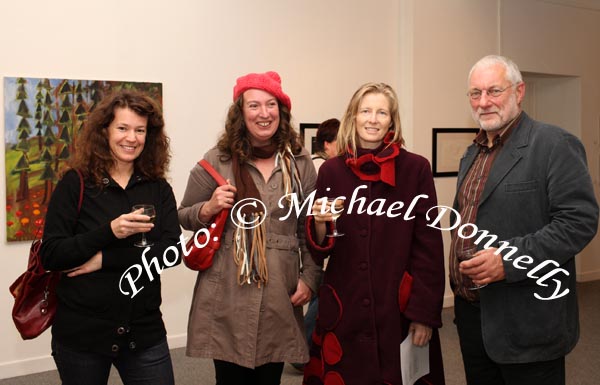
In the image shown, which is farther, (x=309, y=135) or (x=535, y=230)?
(x=309, y=135)

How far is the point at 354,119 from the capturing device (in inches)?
95.0

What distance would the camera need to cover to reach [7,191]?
4.13 m

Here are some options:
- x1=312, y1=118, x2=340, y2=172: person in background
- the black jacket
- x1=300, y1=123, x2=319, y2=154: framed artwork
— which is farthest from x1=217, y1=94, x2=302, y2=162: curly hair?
x1=300, y1=123, x2=319, y2=154: framed artwork

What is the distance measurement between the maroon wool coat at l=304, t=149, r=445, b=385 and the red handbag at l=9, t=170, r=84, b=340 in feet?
3.31

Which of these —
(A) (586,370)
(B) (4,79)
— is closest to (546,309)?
(A) (586,370)

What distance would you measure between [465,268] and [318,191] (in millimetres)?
698

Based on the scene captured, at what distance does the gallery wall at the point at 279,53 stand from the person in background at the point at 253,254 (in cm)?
236

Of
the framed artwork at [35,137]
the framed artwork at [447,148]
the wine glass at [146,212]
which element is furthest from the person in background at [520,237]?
the framed artwork at [447,148]

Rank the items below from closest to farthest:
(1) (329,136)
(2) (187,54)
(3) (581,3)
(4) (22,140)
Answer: (4) (22,140), (1) (329,136), (2) (187,54), (3) (581,3)

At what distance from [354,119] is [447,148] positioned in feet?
12.9

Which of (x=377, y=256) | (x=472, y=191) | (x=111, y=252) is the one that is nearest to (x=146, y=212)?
(x=111, y=252)

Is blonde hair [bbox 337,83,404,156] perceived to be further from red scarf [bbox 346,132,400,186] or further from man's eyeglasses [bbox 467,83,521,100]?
man's eyeglasses [bbox 467,83,521,100]

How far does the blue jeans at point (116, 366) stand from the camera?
207 cm

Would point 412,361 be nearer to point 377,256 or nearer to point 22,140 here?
point 377,256
